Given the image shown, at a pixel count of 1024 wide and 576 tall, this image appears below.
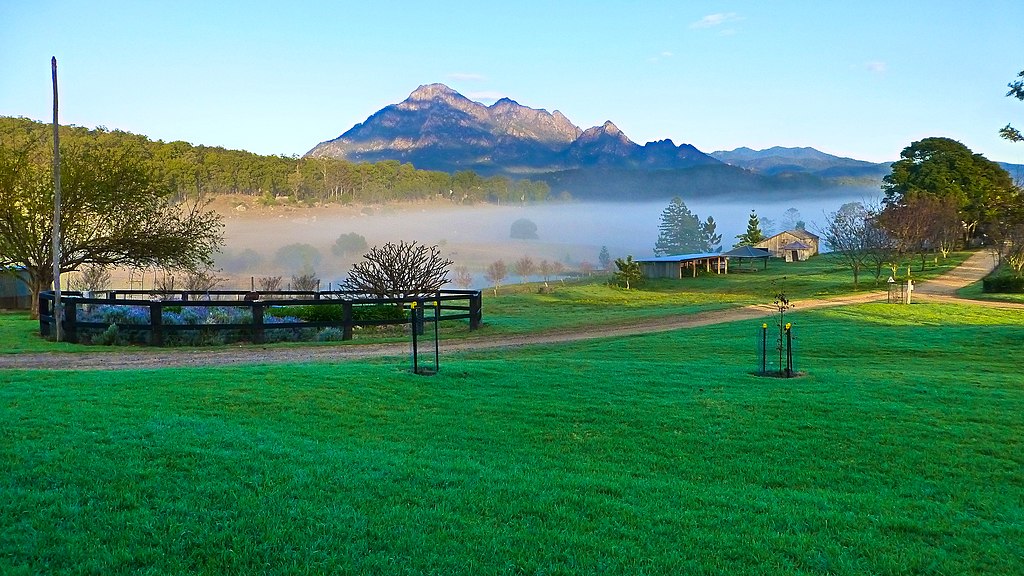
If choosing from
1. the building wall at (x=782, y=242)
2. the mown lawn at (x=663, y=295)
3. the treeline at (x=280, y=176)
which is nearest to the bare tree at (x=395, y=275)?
the mown lawn at (x=663, y=295)

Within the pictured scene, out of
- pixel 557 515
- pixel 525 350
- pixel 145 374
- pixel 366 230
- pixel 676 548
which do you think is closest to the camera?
pixel 676 548

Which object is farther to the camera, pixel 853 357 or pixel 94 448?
pixel 853 357

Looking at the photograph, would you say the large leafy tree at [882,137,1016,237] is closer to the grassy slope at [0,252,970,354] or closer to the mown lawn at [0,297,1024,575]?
the grassy slope at [0,252,970,354]

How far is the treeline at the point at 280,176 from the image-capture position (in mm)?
60312

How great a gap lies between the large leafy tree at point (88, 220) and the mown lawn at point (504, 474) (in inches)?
592

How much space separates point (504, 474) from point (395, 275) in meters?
22.8

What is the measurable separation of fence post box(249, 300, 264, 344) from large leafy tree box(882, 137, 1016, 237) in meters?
67.8

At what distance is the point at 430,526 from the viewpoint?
16.2ft

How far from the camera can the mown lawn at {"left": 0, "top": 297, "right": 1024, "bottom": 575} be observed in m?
4.57

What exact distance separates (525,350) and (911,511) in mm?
12301

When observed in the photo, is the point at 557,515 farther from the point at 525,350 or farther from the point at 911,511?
the point at 525,350

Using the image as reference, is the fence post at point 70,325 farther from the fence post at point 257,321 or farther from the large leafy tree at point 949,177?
the large leafy tree at point 949,177

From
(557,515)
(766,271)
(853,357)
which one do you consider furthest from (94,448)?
(766,271)

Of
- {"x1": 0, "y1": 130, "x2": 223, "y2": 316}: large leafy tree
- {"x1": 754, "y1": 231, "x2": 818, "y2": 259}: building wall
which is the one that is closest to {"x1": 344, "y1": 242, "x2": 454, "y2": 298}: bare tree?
{"x1": 0, "y1": 130, "x2": 223, "y2": 316}: large leafy tree
